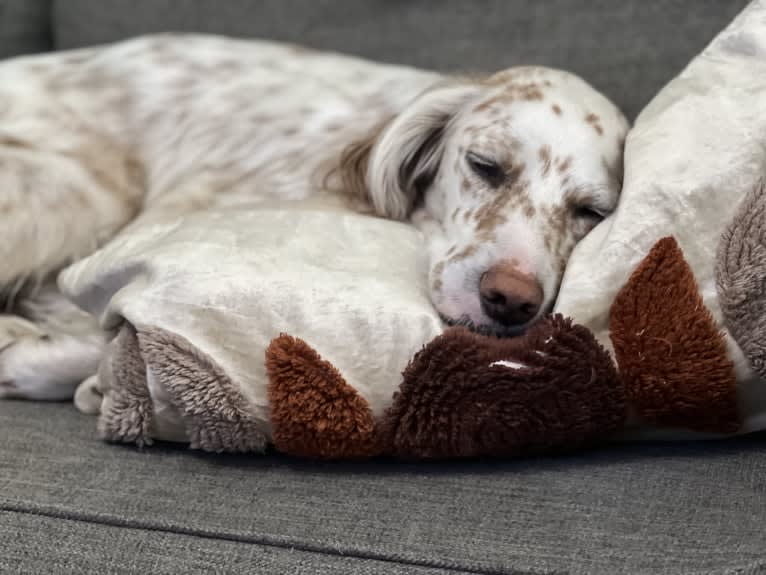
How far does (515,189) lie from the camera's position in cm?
139

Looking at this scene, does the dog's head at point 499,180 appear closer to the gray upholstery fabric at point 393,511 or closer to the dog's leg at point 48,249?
the gray upholstery fabric at point 393,511

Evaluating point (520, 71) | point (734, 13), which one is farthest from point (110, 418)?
point (734, 13)

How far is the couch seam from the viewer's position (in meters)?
0.90

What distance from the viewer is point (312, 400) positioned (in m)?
1.08

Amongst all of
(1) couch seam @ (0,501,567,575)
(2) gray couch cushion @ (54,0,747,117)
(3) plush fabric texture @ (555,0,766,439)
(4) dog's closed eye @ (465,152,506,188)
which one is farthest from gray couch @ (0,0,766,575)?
(2) gray couch cushion @ (54,0,747,117)

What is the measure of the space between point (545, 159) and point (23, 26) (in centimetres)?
158

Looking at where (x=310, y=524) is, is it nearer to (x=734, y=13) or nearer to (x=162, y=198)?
(x=162, y=198)

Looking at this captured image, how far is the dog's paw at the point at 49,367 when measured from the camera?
4.61 ft

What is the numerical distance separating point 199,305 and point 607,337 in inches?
19.9

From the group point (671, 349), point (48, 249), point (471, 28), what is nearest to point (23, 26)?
point (48, 249)

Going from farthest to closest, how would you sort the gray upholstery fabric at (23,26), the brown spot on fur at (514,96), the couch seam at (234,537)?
the gray upholstery fabric at (23,26) < the brown spot on fur at (514,96) < the couch seam at (234,537)

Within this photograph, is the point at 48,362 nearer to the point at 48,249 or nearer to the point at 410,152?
the point at 48,249

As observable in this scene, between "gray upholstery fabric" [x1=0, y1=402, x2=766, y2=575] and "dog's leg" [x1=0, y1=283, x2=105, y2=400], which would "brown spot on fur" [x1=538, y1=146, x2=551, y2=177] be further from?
"dog's leg" [x1=0, y1=283, x2=105, y2=400]

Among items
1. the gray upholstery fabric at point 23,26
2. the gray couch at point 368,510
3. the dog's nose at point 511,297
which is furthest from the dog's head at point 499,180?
the gray upholstery fabric at point 23,26
